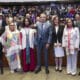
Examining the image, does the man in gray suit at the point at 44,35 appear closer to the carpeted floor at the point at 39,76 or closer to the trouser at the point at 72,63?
the carpeted floor at the point at 39,76

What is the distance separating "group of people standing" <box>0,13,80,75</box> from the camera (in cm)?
934

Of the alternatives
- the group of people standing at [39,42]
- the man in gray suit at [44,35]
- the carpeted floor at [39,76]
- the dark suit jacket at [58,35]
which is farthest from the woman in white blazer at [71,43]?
the man in gray suit at [44,35]

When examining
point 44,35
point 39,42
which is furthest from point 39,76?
point 44,35

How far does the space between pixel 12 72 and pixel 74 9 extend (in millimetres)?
6838

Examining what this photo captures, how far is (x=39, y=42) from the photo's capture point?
9.66m

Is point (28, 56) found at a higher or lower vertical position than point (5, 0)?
lower

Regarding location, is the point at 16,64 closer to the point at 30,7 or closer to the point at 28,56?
the point at 28,56

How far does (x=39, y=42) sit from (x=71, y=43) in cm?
100

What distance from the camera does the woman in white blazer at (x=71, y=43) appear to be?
9242 millimetres

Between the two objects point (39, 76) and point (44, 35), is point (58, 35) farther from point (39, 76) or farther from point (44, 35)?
point (39, 76)

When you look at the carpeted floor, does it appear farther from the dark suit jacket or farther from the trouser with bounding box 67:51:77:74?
the dark suit jacket

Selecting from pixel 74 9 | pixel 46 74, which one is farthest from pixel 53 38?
pixel 74 9

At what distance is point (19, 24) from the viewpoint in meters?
10.5

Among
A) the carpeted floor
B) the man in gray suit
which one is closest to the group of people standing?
the man in gray suit
